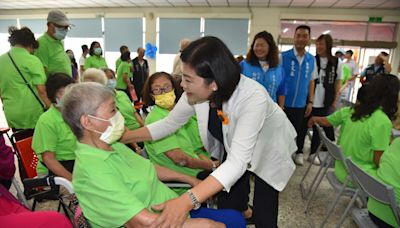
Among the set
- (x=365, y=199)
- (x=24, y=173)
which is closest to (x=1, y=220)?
(x=24, y=173)

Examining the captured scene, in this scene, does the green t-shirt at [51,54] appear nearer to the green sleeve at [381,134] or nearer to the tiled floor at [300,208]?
the tiled floor at [300,208]

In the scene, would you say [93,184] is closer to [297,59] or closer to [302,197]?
[302,197]

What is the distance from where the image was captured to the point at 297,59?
3072 millimetres

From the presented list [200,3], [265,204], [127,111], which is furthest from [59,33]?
[200,3]

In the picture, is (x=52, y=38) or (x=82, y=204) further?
(x=52, y=38)

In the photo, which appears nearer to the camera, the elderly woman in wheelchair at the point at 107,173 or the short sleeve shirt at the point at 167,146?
the elderly woman in wheelchair at the point at 107,173

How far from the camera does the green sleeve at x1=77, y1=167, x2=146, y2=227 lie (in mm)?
964

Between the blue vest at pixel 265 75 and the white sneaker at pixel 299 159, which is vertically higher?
the blue vest at pixel 265 75

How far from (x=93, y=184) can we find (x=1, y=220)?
1.33 feet

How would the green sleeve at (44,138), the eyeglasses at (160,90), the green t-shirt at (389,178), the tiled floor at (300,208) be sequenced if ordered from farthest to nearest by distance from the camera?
the tiled floor at (300,208) → the eyeglasses at (160,90) → the green sleeve at (44,138) → the green t-shirt at (389,178)

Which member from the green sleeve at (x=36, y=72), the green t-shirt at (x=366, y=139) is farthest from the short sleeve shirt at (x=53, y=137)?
the green t-shirt at (x=366, y=139)

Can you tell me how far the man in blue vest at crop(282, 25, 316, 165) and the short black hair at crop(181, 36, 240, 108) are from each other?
2.15 m

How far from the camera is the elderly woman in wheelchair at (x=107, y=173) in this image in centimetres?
97

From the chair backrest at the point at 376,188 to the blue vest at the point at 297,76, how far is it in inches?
64.4
